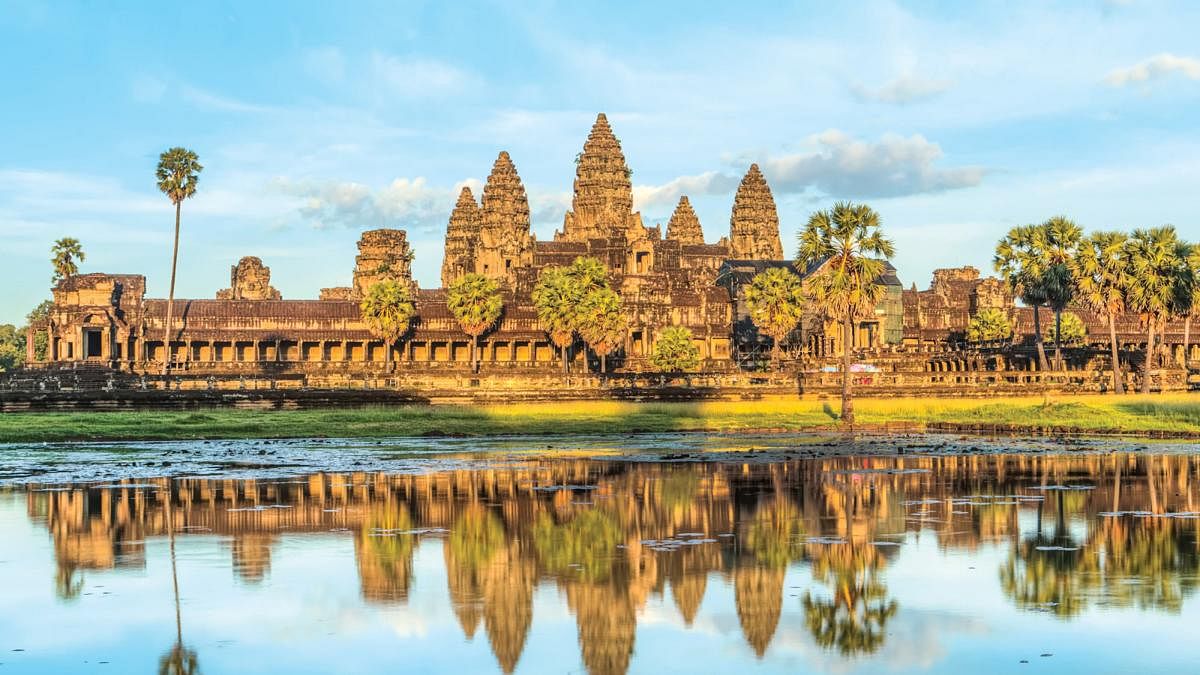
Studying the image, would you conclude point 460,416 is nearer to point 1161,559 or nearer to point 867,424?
point 867,424

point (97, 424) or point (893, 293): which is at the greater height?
point (893, 293)

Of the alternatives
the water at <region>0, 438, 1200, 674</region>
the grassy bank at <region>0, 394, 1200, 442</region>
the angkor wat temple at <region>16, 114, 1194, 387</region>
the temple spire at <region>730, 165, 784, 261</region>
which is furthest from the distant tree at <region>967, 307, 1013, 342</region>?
the water at <region>0, 438, 1200, 674</region>

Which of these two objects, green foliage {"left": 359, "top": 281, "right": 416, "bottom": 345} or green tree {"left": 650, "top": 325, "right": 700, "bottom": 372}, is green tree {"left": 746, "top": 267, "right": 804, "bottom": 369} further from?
green foliage {"left": 359, "top": 281, "right": 416, "bottom": 345}

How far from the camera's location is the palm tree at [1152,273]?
81.0 meters

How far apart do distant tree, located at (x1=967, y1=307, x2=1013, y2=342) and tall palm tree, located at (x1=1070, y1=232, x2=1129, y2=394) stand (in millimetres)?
45196

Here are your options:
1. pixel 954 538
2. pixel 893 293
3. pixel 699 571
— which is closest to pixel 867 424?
pixel 954 538

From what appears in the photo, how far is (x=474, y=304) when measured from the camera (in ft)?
376

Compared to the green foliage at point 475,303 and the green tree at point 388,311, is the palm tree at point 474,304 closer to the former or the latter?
the green foliage at point 475,303

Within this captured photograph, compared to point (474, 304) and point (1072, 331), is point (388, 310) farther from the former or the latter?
point (1072, 331)

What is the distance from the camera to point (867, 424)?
55.2 meters

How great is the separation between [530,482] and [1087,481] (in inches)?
461

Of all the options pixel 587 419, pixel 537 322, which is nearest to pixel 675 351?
pixel 537 322

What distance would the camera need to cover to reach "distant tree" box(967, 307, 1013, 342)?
131 metres

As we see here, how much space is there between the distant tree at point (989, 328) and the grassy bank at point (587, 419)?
2446 inches
